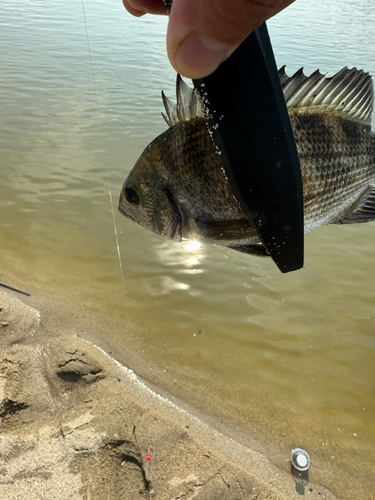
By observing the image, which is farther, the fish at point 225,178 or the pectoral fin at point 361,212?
the pectoral fin at point 361,212

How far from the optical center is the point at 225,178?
2.98 ft

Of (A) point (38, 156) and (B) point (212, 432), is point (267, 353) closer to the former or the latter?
(B) point (212, 432)

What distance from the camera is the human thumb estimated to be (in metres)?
0.68

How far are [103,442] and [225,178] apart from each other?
2.23 meters

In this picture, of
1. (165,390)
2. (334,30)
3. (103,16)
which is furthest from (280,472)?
(103,16)

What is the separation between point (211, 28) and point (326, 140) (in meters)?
0.48

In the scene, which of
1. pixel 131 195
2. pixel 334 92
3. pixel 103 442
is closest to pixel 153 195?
pixel 131 195

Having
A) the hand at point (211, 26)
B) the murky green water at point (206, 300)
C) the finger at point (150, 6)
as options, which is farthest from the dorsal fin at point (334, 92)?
the murky green water at point (206, 300)

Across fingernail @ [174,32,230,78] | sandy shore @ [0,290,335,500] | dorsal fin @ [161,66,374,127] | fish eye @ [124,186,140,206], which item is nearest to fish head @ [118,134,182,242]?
fish eye @ [124,186,140,206]

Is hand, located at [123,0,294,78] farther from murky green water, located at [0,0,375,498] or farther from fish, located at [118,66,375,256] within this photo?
murky green water, located at [0,0,375,498]

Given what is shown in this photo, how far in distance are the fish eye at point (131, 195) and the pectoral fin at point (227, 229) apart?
244 millimetres

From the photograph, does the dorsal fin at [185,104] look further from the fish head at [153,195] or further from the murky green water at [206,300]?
the murky green water at [206,300]

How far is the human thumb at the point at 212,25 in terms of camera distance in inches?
26.8

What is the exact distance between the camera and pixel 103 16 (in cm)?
2377
